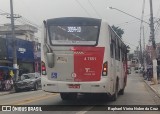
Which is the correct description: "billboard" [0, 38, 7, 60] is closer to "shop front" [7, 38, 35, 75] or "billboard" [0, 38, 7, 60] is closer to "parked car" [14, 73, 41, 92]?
"shop front" [7, 38, 35, 75]

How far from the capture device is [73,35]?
17.2m

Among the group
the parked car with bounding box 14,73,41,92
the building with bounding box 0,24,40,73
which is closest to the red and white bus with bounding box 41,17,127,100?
the parked car with bounding box 14,73,41,92

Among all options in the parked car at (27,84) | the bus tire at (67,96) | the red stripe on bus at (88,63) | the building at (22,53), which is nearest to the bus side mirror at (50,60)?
the red stripe on bus at (88,63)

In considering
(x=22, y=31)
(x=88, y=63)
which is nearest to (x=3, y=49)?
(x=22, y=31)

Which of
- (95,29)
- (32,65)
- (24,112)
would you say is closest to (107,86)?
(95,29)

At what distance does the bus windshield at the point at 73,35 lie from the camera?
1709cm

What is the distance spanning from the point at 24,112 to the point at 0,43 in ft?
111

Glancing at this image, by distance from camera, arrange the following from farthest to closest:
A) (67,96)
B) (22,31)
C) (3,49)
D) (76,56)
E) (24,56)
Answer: (22,31) < (24,56) < (3,49) < (67,96) < (76,56)

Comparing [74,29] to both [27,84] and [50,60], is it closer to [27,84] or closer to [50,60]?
[50,60]

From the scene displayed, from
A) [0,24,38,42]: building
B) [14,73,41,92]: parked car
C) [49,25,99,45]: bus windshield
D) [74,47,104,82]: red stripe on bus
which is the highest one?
[0,24,38,42]: building

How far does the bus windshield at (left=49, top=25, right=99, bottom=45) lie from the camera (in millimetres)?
17094


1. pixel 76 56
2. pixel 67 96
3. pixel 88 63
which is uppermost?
pixel 76 56

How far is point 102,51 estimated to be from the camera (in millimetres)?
16969

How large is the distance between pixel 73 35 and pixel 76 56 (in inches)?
34.2
